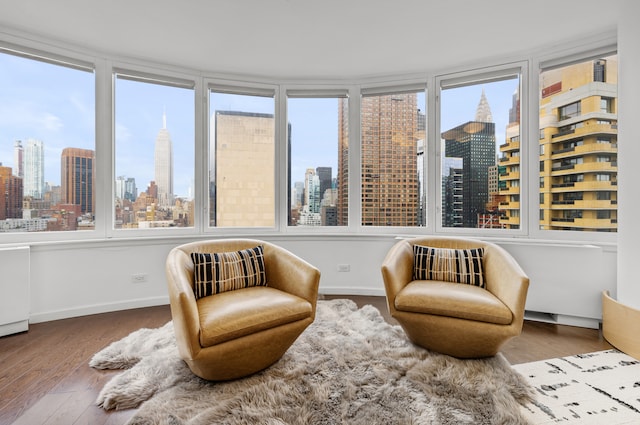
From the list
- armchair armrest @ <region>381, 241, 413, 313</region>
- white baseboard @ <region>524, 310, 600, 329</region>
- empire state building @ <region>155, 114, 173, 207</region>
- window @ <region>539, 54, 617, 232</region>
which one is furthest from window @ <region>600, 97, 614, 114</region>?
empire state building @ <region>155, 114, 173, 207</region>

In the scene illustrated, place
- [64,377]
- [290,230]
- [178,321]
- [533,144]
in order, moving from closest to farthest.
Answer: [178,321] < [64,377] < [533,144] < [290,230]

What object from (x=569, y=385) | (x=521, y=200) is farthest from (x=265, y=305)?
(x=521, y=200)

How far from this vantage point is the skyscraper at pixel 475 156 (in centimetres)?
340

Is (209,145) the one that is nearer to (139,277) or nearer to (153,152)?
(153,152)

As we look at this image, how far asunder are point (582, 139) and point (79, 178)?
16.0ft

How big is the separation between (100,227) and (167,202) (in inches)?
26.6

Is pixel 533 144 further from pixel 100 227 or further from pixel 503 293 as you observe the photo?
pixel 100 227

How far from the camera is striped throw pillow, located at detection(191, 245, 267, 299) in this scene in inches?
85.4

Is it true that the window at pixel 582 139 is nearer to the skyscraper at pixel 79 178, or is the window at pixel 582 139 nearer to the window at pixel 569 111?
the window at pixel 569 111

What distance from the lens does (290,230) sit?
3826mm

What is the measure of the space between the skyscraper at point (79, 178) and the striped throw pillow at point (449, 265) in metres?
3.24

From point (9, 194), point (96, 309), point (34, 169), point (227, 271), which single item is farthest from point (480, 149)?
point (9, 194)

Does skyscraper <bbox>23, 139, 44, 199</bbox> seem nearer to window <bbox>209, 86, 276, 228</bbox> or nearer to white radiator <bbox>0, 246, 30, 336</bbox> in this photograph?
white radiator <bbox>0, 246, 30, 336</bbox>

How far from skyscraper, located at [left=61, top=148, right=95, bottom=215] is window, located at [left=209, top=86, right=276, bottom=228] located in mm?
1162
